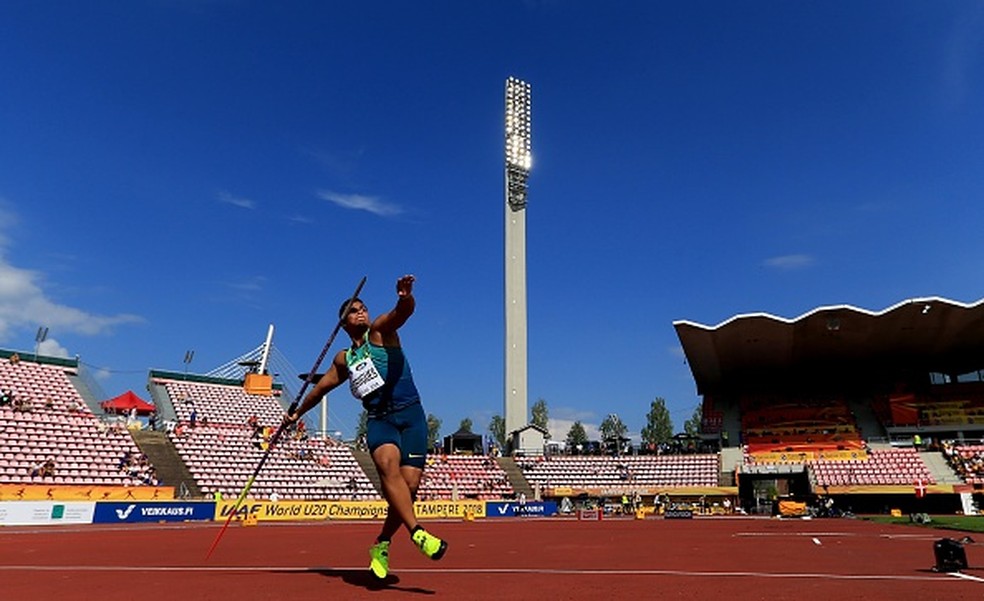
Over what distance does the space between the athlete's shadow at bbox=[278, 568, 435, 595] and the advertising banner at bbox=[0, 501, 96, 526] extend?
23084 mm

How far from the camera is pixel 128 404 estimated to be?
45344 millimetres

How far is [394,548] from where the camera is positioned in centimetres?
1175

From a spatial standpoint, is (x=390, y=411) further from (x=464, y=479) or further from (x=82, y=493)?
(x=464, y=479)

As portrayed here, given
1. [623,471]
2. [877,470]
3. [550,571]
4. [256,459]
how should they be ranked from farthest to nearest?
1. [623,471]
2. [877,470]
3. [256,459]
4. [550,571]

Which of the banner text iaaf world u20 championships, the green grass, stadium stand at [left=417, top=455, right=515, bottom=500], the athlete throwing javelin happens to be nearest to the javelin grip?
the athlete throwing javelin

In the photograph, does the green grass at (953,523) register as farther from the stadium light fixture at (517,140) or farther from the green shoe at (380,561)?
the stadium light fixture at (517,140)

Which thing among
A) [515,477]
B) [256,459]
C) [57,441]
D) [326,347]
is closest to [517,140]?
[515,477]

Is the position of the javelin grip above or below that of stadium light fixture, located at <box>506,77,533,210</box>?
below

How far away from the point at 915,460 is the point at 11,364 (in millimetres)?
52183

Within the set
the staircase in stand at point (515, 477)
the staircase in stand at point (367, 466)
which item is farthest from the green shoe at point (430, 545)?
the staircase in stand at point (515, 477)

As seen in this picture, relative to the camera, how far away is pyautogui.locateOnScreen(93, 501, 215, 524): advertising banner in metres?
26.6

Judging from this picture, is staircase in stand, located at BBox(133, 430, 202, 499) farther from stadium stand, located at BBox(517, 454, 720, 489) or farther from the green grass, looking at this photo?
the green grass

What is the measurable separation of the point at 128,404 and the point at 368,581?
45.2 meters

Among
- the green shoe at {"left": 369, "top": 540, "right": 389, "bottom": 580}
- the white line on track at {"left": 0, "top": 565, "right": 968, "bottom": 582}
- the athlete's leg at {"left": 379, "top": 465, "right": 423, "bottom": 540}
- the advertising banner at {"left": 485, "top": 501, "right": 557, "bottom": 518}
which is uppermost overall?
the athlete's leg at {"left": 379, "top": 465, "right": 423, "bottom": 540}
